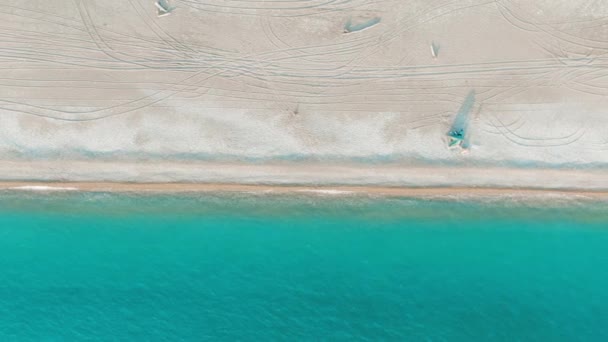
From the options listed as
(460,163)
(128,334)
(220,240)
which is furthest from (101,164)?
(460,163)

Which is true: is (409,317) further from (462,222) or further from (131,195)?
(131,195)

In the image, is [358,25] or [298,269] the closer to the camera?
[358,25]

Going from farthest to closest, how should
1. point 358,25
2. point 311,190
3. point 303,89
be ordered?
point 311,190 < point 303,89 < point 358,25

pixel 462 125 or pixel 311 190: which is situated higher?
pixel 462 125

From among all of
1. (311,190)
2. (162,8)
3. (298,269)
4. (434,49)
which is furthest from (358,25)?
(298,269)

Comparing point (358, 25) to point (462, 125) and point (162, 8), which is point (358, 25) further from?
point (162, 8)

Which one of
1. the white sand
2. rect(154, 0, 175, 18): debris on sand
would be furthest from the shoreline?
rect(154, 0, 175, 18): debris on sand

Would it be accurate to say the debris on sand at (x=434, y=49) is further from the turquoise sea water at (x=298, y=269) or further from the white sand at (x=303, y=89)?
the turquoise sea water at (x=298, y=269)

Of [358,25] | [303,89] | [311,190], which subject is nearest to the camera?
[358,25]

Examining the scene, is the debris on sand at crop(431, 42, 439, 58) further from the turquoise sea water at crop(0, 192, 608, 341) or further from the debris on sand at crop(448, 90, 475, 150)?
the turquoise sea water at crop(0, 192, 608, 341)
